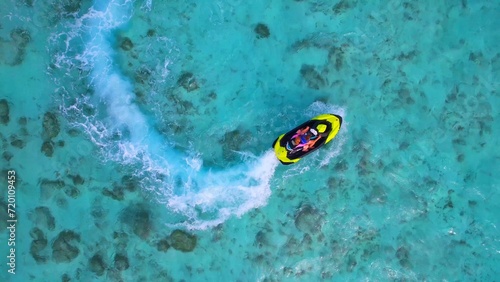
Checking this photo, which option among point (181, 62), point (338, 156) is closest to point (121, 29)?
point (181, 62)

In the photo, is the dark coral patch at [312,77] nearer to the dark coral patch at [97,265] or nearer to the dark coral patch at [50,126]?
the dark coral patch at [50,126]

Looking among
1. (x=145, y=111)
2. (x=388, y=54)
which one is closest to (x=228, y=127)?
(x=145, y=111)

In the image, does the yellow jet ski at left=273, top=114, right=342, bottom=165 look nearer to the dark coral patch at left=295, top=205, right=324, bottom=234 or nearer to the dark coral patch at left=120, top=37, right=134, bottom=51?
the dark coral patch at left=295, top=205, right=324, bottom=234

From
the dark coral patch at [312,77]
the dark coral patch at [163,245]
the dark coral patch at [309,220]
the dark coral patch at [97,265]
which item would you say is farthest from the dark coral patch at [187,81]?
the dark coral patch at [97,265]

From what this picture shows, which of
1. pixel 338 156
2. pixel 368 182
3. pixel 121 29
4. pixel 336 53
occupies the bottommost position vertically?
pixel 368 182

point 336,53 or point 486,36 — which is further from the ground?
point 336,53

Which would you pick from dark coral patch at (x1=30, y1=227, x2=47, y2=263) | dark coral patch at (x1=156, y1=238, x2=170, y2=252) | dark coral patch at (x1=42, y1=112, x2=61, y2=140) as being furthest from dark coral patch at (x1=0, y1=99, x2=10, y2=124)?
dark coral patch at (x1=156, y1=238, x2=170, y2=252)

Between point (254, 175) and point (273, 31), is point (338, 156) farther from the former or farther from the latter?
point (273, 31)
